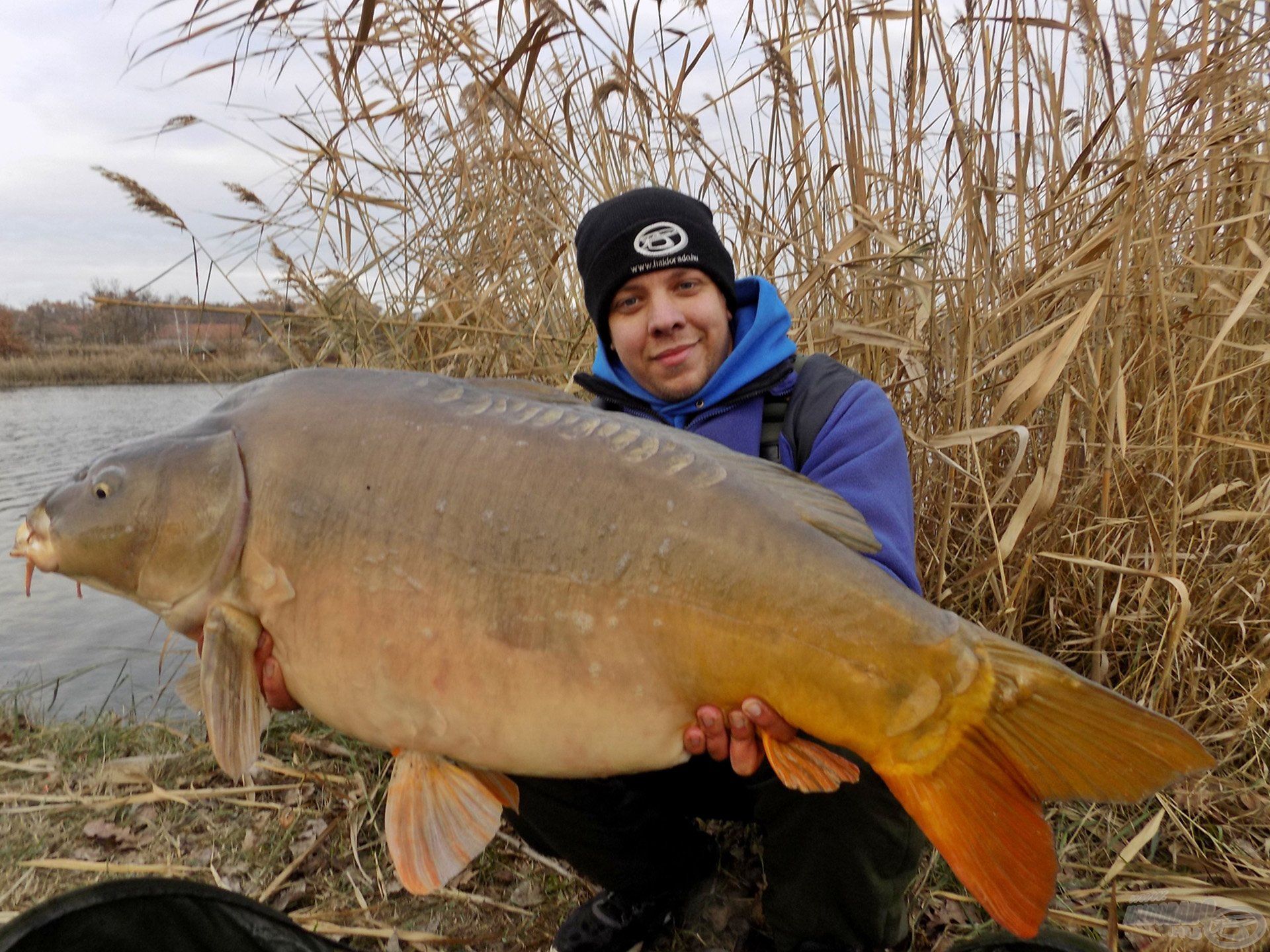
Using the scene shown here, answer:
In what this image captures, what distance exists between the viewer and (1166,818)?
1.88 metres

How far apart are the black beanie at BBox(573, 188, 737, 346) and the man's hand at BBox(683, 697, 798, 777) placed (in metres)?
1.00

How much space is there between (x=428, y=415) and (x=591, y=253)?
0.80 m

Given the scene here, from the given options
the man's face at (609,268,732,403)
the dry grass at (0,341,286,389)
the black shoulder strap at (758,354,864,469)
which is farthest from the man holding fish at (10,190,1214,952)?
the dry grass at (0,341,286,389)

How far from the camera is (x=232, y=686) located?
1.29 metres

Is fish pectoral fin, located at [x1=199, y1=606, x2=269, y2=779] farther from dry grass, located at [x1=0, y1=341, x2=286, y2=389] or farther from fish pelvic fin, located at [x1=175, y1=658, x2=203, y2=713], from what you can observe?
dry grass, located at [x1=0, y1=341, x2=286, y2=389]

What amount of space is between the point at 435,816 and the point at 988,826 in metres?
0.78

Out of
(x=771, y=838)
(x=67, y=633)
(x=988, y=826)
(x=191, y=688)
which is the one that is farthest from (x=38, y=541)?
(x=67, y=633)

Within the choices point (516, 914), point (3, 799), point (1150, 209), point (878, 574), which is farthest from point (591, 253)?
point (3, 799)

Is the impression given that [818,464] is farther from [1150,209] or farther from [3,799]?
[3,799]

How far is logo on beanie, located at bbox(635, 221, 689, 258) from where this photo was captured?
1.88 m

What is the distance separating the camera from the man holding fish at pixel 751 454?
1.54 m

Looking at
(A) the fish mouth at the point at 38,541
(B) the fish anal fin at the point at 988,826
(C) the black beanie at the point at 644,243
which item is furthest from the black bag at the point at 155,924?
(C) the black beanie at the point at 644,243

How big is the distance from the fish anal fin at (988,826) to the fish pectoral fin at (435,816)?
61 centimetres

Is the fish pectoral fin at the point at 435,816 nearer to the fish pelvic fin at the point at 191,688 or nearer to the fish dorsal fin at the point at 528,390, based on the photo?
the fish pelvic fin at the point at 191,688
